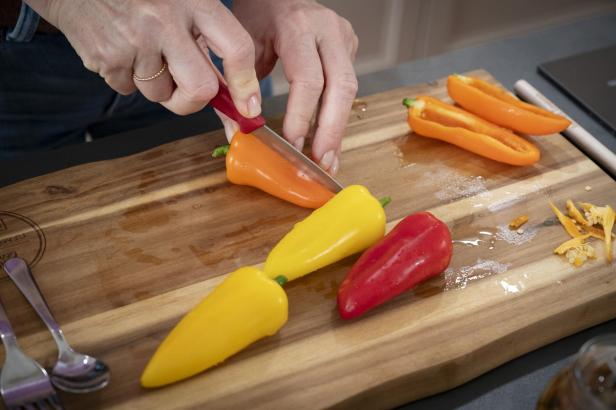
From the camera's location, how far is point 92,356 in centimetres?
101

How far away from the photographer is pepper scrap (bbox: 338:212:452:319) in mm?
1054

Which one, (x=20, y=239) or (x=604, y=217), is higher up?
(x=604, y=217)

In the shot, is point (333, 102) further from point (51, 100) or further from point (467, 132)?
point (51, 100)

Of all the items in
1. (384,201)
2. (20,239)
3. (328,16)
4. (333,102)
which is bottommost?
(20,239)

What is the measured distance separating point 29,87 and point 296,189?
0.69 metres

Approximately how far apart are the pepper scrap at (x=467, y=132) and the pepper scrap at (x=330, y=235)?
33 cm

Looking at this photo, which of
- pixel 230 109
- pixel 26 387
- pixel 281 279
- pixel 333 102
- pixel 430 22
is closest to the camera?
pixel 26 387

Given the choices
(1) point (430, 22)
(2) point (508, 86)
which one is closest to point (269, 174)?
(2) point (508, 86)

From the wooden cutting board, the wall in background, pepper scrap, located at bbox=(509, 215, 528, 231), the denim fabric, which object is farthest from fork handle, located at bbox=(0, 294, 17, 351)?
the wall in background

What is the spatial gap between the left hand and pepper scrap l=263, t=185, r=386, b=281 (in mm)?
165

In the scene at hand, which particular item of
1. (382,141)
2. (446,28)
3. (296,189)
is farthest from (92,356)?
(446,28)

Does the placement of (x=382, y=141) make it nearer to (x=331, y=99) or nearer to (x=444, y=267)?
(x=331, y=99)

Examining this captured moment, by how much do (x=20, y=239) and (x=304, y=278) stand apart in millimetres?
529

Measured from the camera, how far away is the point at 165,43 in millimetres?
1074
